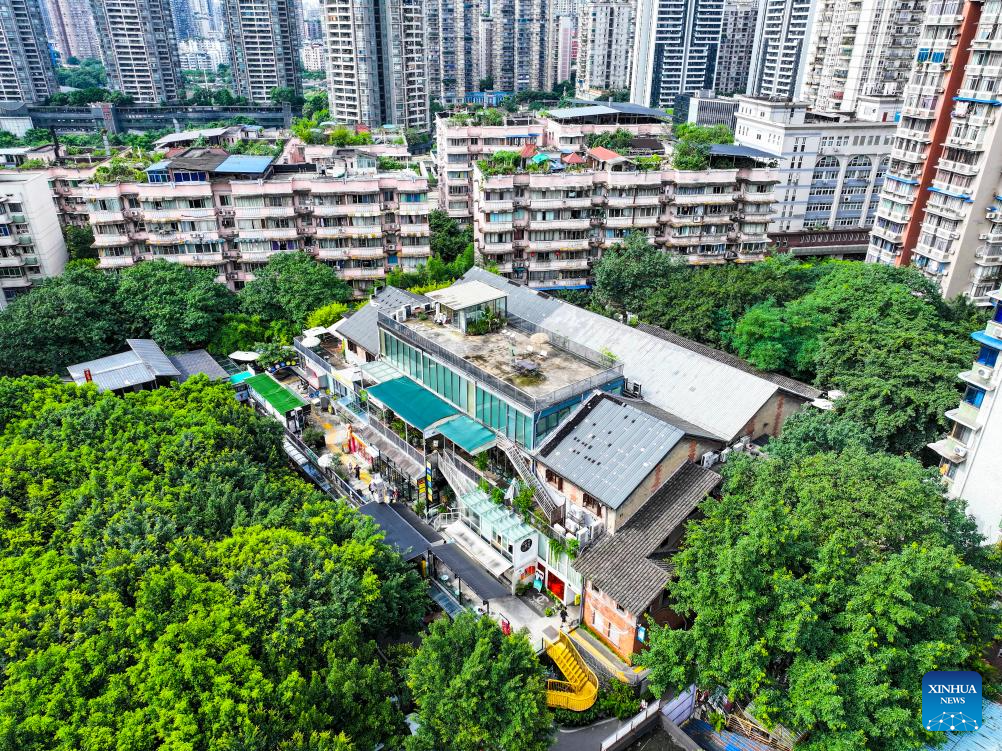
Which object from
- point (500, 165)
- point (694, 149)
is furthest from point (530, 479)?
point (694, 149)

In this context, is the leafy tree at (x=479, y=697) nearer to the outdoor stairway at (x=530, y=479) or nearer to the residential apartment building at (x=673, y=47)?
the outdoor stairway at (x=530, y=479)

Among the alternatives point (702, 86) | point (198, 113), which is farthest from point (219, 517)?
point (702, 86)

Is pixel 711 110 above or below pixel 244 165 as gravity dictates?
above

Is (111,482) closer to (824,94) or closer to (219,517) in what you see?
(219,517)

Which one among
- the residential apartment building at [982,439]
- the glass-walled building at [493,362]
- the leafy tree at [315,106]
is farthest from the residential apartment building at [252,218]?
the leafy tree at [315,106]

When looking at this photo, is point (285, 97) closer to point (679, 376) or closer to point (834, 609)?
point (679, 376)
